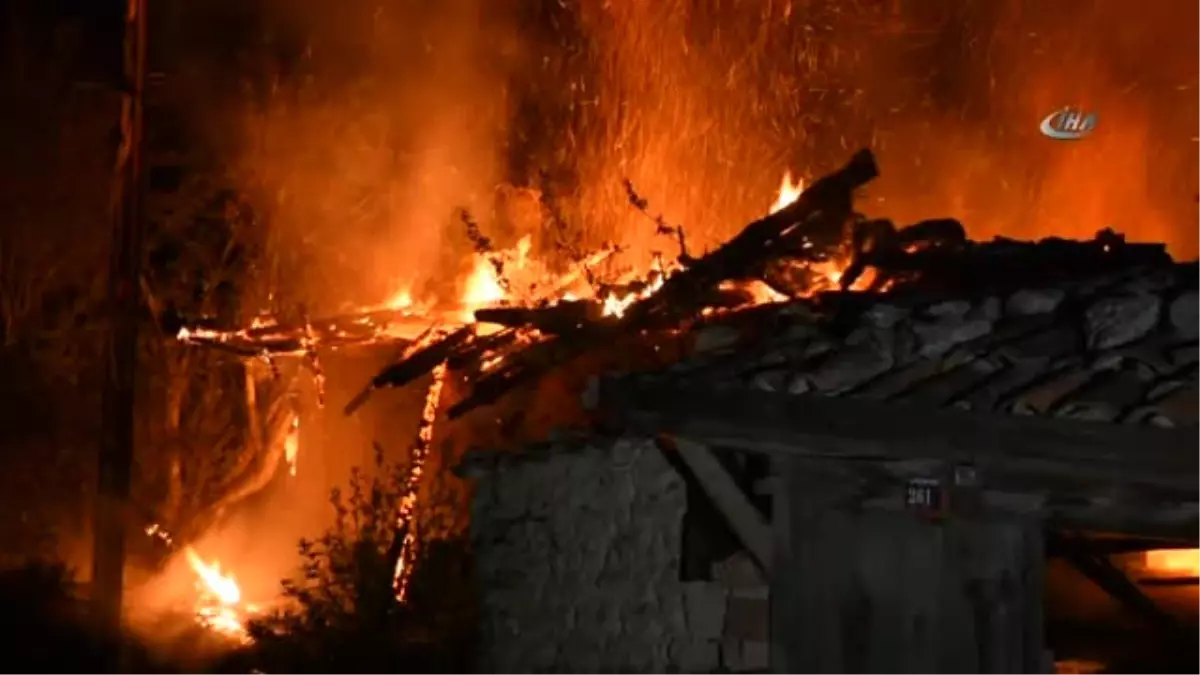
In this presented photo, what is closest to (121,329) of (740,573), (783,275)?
(783,275)

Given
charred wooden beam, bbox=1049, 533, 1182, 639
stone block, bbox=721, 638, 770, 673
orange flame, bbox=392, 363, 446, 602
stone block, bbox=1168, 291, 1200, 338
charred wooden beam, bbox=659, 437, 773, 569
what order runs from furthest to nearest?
orange flame, bbox=392, 363, 446, 602
charred wooden beam, bbox=1049, 533, 1182, 639
stone block, bbox=721, 638, 770, 673
charred wooden beam, bbox=659, 437, 773, 569
stone block, bbox=1168, 291, 1200, 338

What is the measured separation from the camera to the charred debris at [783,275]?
9.95 metres

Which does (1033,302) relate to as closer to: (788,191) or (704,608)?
(704,608)

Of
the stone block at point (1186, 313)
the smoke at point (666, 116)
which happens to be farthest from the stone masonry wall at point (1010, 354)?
the smoke at point (666, 116)

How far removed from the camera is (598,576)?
8578mm

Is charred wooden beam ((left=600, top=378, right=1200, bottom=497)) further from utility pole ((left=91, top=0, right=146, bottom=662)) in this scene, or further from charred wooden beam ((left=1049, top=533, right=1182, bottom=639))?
utility pole ((left=91, top=0, right=146, bottom=662))

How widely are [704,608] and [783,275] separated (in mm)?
3552

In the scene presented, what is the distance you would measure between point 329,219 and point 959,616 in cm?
1305

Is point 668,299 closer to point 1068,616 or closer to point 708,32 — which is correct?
point 1068,616

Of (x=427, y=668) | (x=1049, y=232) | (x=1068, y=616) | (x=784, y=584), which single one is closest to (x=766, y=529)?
(x=784, y=584)

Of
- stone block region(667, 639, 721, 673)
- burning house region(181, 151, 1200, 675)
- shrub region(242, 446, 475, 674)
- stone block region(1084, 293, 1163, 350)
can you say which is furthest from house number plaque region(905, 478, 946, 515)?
shrub region(242, 446, 475, 674)

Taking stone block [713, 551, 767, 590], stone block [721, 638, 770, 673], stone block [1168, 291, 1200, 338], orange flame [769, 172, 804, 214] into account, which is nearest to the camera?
stone block [1168, 291, 1200, 338]

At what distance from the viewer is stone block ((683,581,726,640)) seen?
314 inches

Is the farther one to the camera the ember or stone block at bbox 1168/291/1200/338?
the ember
